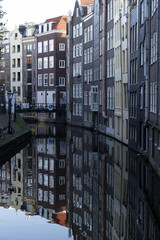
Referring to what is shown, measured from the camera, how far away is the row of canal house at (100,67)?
95.9 ft

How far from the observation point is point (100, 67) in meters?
54.6

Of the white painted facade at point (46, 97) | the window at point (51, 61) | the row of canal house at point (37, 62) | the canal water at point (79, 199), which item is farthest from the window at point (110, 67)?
the window at point (51, 61)

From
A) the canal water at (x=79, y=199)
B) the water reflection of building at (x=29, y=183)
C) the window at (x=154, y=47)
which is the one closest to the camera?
the canal water at (x=79, y=199)

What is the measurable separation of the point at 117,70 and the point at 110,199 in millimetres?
30009

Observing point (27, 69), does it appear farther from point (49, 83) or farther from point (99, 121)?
point (99, 121)

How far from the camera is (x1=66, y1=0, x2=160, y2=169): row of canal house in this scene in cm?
2789

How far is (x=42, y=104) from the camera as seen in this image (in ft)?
288

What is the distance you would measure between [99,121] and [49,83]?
3529 cm

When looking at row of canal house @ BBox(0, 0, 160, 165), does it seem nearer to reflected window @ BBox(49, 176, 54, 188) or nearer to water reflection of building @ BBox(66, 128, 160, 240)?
water reflection of building @ BBox(66, 128, 160, 240)

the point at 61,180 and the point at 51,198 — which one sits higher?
the point at 51,198

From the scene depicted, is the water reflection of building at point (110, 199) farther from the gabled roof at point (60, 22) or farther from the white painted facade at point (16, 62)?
the white painted facade at point (16, 62)

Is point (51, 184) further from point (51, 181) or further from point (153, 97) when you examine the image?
point (153, 97)

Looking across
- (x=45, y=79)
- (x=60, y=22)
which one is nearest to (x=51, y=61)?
(x=45, y=79)

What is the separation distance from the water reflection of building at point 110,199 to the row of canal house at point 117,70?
9.03ft
